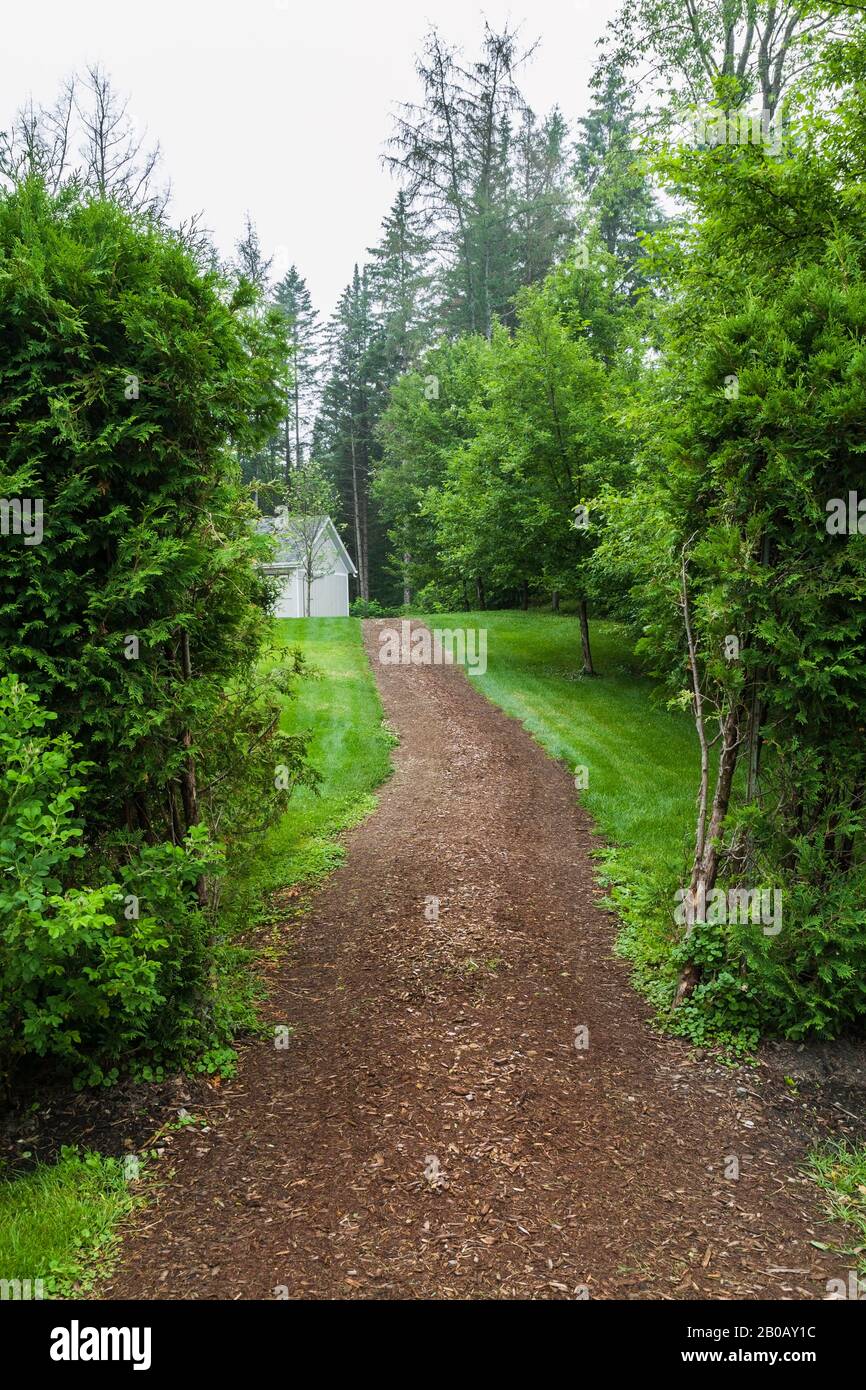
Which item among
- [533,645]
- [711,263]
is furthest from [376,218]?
[711,263]

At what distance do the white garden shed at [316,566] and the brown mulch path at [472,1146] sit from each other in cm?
1887

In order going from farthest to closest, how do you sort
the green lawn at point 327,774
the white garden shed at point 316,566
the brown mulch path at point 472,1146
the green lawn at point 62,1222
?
1. the white garden shed at point 316,566
2. the green lawn at point 327,774
3. the brown mulch path at point 472,1146
4. the green lawn at point 62,1222

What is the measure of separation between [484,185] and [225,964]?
2827cm

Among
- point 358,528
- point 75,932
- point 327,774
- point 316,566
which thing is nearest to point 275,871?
point 327,774

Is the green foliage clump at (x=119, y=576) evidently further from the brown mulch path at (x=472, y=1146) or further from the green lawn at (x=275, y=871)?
the brown mulch path at (x=472, y=1146)

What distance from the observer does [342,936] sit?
567 cm

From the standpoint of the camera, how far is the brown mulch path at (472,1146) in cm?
291

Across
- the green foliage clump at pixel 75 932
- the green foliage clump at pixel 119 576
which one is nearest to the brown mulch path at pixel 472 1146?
the green foliage clump at pixel 75 932

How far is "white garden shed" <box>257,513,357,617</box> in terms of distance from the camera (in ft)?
82.9

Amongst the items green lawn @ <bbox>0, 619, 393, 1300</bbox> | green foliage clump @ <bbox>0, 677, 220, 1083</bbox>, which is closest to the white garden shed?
green lawn @ <bbox>0, 619, 393, 1300</bbox>

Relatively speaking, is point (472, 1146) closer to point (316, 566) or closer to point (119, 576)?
point (119, 576)

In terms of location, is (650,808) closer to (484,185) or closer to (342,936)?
(342,936)

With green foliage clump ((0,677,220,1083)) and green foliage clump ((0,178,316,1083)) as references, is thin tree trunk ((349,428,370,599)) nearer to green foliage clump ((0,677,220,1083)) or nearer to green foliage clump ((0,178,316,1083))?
green foliage clump ((0,178,316,1083))

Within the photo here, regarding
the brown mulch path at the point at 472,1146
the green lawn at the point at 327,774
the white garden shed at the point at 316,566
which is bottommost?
the brown mulch path at the point at 472,1146
